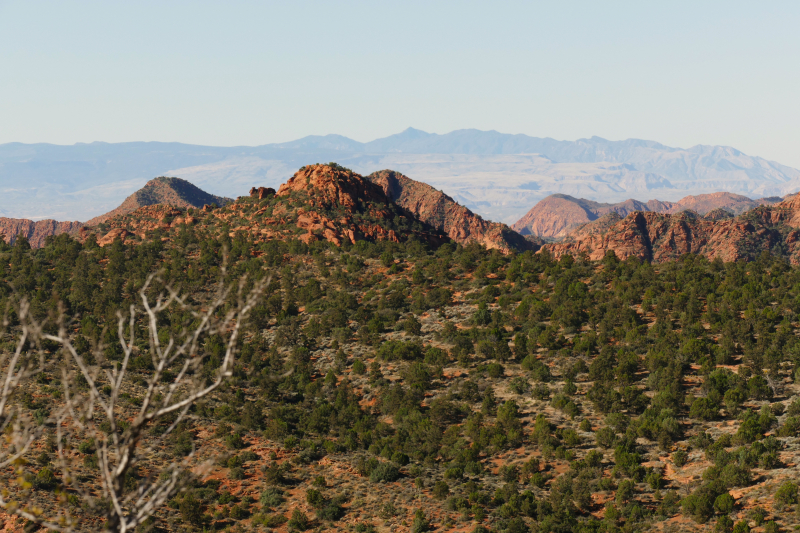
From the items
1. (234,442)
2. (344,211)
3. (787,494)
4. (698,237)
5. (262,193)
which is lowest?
(234,442)

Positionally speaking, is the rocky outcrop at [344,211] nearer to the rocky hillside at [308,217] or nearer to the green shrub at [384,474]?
the rocky hillside at [308,217]

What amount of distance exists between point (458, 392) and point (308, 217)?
51.3m

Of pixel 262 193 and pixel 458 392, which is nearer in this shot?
pixel 458 392

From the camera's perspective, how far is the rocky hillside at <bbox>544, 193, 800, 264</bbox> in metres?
155

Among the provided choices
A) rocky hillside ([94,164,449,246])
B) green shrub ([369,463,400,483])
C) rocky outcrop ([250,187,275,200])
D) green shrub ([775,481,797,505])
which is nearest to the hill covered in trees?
green shrub ([775,481,797,505])

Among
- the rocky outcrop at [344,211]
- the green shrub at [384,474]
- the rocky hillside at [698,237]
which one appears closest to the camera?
the green shrub at [384,474]

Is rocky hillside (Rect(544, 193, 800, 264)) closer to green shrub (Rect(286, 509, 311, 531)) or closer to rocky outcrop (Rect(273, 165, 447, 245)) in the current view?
rocky outcrop (Rect(273, 165, 447, 245))

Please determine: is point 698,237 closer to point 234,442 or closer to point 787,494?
point 787,494

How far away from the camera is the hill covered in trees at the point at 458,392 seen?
37.2 metres

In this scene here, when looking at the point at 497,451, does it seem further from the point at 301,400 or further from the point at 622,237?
the point at 622,237

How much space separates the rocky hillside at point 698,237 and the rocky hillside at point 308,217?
6338 centimetres

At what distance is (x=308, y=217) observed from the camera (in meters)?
97.2

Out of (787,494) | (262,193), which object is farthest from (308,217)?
(787,494)

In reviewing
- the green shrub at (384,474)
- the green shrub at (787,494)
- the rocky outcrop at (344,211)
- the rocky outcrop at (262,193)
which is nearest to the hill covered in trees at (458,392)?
the green shrub at (787,494)
